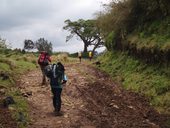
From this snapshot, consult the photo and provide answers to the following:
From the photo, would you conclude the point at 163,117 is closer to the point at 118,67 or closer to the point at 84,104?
the point at 84,104

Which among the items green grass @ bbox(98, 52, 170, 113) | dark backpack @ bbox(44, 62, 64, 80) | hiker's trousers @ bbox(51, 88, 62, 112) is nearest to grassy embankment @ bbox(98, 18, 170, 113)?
green grass @ bbox(98, 52, 170, 113)

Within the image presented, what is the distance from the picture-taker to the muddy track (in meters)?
13.3

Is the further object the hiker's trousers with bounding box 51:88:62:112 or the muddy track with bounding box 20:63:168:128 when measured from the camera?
the hiker's trousers with bounding box 51:88:62:112

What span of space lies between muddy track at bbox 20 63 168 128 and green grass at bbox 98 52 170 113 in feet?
1.45

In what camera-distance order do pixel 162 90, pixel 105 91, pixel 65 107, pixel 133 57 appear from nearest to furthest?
pixel 65 107, pixel 162 90, pixel 105 91, pixel 133 57

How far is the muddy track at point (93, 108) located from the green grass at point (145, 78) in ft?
1.45

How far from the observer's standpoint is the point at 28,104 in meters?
15.7

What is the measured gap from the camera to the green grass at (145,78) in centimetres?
1628

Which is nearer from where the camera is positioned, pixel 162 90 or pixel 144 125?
pixel 144 125

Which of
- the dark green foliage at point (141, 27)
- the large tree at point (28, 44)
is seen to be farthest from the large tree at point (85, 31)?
the dark green foliage at point (141, 27)

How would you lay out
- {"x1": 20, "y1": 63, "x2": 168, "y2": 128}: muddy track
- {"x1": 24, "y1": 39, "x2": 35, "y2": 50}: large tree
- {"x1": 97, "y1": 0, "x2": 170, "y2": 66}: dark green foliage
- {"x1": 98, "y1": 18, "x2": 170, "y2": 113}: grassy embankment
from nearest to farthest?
{"x1": 20, "y1": 63, "x2": 168, "y2": 128}: muddy track < {"x1": 98, "y1": 18, "x2": 170, "y2": 113}: grassy embankment < {"x1": 97, "y1": 0, "x2": 170, "y2": 66}: dark green foliage < {"x1": 24, "y1": 39, "x2": 35, "y2": 50}: large tree

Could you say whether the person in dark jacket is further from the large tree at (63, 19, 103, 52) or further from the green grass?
the large tree at (63, 19, 103, 52)

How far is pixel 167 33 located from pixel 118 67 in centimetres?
611

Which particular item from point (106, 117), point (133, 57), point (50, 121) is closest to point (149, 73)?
point (133, 57)
